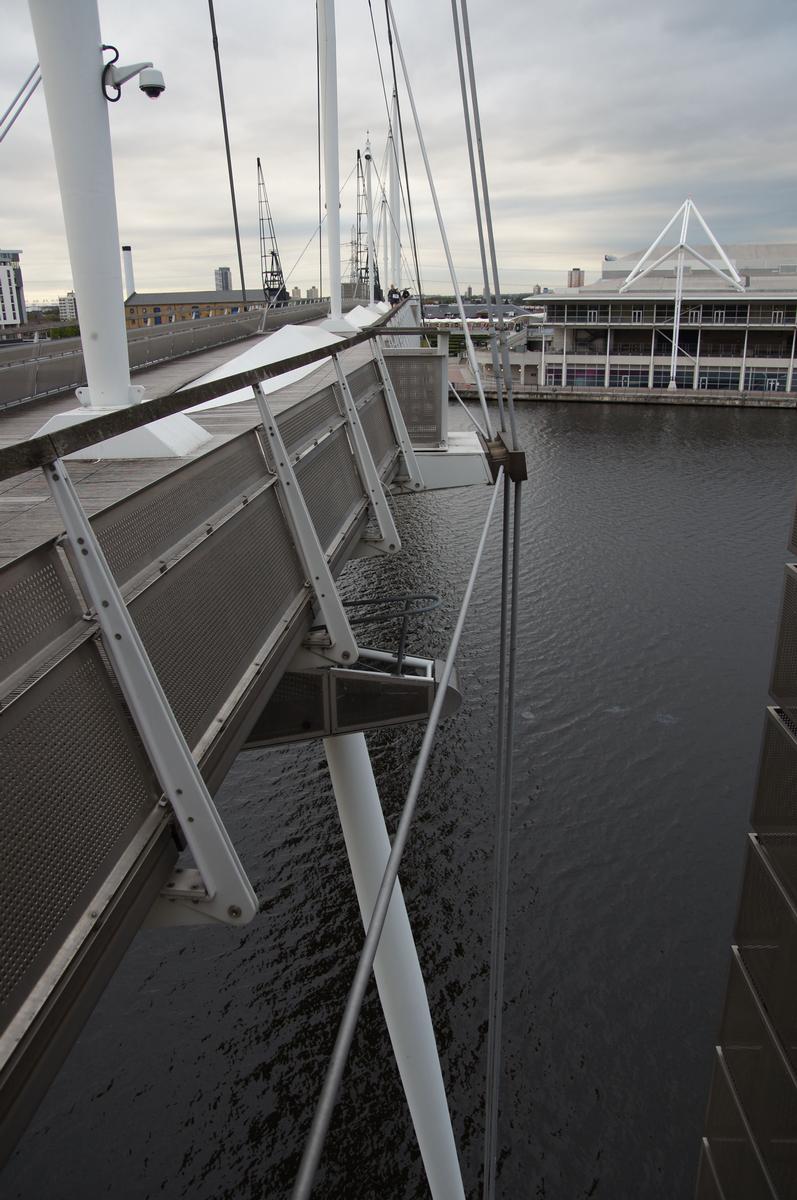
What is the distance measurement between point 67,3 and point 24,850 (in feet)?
16.6

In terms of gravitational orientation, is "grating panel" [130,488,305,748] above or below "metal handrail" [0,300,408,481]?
below

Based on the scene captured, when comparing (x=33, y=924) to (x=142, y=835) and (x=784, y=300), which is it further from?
(x=784, y=300)

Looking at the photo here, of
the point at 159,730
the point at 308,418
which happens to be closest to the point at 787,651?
the point at 308,418

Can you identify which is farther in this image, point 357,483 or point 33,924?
point 357,483

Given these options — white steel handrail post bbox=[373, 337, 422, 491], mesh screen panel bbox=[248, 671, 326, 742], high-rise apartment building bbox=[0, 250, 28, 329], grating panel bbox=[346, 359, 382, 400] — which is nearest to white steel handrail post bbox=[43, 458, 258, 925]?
mesh screen panel bbox=[248, 671, 326, 742]

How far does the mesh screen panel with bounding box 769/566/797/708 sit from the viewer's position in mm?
4168

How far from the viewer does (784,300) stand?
180 ft

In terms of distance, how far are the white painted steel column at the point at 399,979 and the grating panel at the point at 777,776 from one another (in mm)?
3096

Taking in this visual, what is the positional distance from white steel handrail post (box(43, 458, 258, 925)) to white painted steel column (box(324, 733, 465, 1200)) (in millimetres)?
4259

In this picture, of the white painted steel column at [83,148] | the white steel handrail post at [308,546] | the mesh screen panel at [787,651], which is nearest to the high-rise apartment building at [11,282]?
the white painted steel column at [83,148]

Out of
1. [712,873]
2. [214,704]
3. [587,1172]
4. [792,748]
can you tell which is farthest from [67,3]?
[712,873]

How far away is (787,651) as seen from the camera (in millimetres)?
4242

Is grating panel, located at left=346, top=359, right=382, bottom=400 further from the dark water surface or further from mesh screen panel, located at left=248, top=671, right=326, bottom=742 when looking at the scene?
the dark water surface

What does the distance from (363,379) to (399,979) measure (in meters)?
5.24
